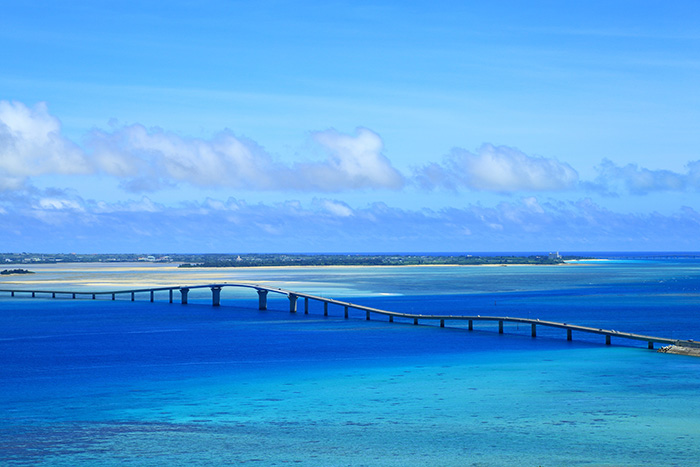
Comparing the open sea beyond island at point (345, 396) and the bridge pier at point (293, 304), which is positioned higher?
the bridge pier at point (293, 304)

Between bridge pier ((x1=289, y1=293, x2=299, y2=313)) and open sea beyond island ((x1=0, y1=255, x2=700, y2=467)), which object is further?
bridge pier ((x1=289, y1=293, x2=299, y2=313))

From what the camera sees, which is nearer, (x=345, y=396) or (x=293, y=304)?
(x=345, y=396)

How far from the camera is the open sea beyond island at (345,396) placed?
28.0 metres

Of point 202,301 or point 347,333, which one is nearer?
point 347,333

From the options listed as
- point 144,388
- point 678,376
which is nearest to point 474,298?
point 678,376

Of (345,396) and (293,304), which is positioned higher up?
(293,304)

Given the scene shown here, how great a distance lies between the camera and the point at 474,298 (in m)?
119

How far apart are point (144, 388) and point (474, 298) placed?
271 feet

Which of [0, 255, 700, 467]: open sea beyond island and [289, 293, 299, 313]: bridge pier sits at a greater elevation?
[289, 293, 299, 313]: bridge pier

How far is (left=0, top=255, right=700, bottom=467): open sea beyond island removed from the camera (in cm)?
2800

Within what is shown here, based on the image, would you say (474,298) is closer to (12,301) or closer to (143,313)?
(143,313)

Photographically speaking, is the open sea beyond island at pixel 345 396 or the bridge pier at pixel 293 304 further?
the bridge pier at pixel 293 304

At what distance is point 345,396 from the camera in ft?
127

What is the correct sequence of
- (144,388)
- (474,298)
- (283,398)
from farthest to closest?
1. (474,298)
2. (144,388)
3. (283,398)
